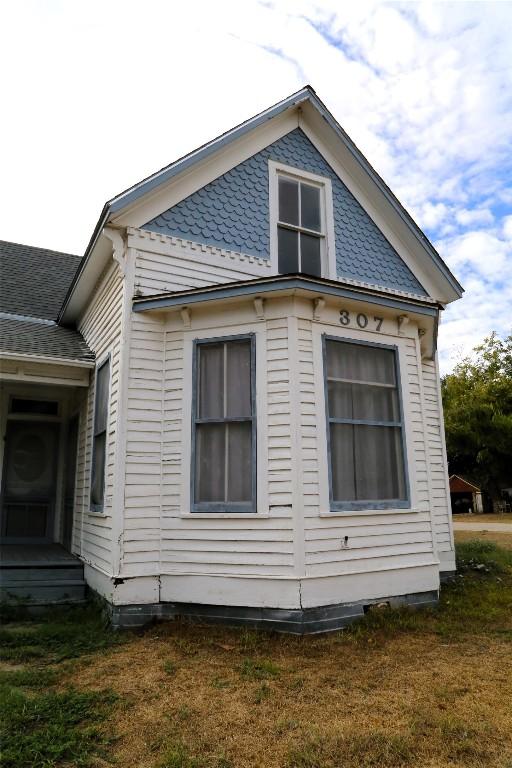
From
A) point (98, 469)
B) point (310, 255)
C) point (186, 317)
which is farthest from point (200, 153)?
point (98, 469)

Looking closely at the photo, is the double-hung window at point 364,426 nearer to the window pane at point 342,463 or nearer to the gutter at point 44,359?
the window pane at point 342,463

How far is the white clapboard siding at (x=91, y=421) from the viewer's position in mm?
6461

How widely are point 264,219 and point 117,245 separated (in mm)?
2291

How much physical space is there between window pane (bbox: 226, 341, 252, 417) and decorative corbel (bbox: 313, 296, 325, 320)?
83cm

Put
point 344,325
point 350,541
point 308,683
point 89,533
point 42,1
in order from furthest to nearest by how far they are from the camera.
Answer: point 89,533 → point 344,325 → point 350,541 → point 42,1 → point 308,683

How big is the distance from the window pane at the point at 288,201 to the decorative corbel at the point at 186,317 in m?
2.56

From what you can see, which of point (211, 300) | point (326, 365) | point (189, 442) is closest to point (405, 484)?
point (326, 365)

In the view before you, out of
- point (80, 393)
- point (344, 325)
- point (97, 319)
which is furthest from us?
point (80, 393)

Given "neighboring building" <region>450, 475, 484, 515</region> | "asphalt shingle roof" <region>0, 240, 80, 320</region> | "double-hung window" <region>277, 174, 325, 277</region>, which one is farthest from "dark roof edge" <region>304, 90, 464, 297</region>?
"neighboring building" <region>450, 475, 484, 515</region>

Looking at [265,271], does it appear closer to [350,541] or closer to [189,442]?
[189,442]

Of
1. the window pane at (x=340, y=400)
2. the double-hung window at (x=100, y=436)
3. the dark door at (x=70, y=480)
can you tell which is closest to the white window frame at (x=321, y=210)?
the window pane at (x=340, y=400)

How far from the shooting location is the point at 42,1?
194 inches

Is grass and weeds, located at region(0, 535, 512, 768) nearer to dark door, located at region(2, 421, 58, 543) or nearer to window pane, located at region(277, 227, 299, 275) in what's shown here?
dark door, located at region(2, 421, 58, 543)

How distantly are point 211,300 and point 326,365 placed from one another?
60.2 inches
